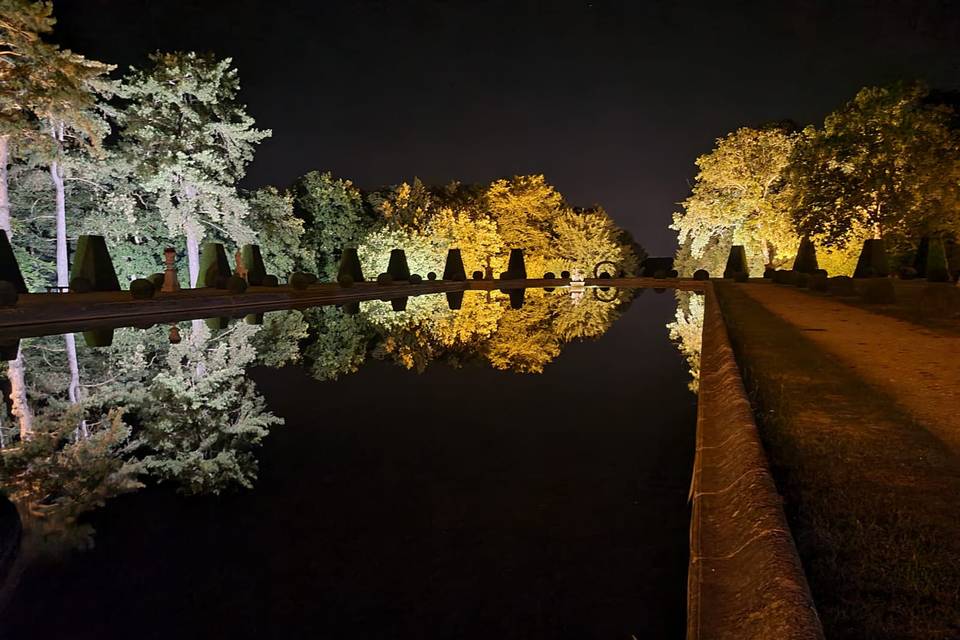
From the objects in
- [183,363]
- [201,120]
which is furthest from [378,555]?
[201,120]

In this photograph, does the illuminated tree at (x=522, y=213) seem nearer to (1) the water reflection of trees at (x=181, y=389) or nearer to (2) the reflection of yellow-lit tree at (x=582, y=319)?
(2) the reflection of yellow-lit tree at (x=582, y=319)

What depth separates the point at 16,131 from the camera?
1755 centimetres

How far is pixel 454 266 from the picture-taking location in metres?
35.2

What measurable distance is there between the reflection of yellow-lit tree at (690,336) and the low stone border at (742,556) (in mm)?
4199

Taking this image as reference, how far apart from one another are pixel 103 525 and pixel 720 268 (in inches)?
1795

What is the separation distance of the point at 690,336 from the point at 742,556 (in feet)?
38.1

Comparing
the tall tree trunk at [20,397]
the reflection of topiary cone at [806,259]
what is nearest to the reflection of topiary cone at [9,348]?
the tall tree trunk at [20,397]

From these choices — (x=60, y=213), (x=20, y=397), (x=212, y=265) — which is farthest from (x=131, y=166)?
(x=20, y=397)

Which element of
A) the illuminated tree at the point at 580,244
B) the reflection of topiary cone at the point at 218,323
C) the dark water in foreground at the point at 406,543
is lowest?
the dark water in foreground at the point at 406,543

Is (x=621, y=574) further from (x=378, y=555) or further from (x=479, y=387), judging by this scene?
(x=479, y=387)

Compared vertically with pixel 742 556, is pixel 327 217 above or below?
above

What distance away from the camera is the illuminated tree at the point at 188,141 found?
2531 cm

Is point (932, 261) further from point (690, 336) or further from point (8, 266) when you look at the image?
point (8, 266)

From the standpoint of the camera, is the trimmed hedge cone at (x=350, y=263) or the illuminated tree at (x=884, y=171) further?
the trimmed hedge cone at (x=350, y=263)
